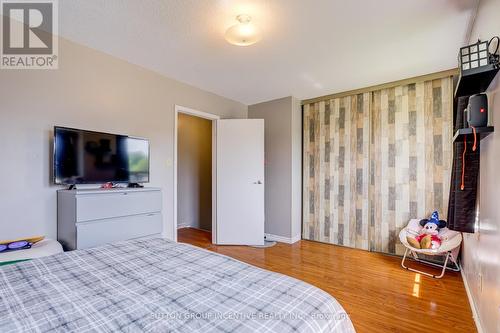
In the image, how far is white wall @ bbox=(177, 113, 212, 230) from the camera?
199 inches

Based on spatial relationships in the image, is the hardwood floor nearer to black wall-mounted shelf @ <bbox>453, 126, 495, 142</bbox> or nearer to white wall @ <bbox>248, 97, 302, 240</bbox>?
white wall @ <bbox>248, 97, 302, 240</bbox>

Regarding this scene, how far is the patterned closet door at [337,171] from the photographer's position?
3.57m

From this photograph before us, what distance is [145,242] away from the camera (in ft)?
5.62

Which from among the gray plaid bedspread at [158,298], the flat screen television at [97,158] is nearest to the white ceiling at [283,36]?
the flat screen television at [97,158]

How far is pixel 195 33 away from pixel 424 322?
306 cm

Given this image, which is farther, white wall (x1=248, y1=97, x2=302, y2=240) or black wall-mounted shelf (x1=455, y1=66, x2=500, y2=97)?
white wall (x1=248, y1=97, x2=302, y2=240)

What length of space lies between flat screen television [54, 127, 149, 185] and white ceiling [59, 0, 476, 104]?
95 centimetres

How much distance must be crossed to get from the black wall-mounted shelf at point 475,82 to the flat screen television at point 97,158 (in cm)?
296

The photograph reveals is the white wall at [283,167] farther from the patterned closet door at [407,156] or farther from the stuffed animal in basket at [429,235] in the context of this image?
the stuffed animal in basket at [429,235]

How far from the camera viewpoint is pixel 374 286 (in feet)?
7.94

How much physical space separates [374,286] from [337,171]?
5.81 ft

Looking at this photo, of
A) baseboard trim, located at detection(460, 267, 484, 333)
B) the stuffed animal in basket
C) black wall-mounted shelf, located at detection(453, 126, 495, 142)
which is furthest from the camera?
the stuffed animal in basket
